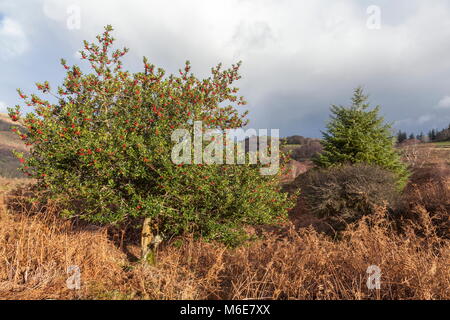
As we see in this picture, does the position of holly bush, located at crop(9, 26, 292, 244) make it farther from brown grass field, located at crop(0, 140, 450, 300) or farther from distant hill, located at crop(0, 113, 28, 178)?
distant hill, located at crop(0, 113, 28, 178)

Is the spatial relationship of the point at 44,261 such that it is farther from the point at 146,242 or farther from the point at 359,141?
the point at 359,141

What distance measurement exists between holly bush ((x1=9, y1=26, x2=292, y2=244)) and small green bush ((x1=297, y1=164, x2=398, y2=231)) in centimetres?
620

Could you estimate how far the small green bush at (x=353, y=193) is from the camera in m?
11.7

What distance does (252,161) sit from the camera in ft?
21.1

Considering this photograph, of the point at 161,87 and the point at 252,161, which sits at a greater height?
the point at 161,87

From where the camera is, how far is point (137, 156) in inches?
206

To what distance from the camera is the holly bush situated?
198 inches

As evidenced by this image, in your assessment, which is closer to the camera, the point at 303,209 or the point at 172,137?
the point at 172,137

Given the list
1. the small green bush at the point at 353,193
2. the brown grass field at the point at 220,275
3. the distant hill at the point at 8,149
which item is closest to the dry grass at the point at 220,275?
the brown grass field at the point at 220,275

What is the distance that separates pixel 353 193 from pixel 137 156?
35.4ft

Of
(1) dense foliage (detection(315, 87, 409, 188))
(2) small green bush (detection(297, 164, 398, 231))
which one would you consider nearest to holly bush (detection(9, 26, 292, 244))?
(2) small green bush (detection(297, 164, 398, 231))
